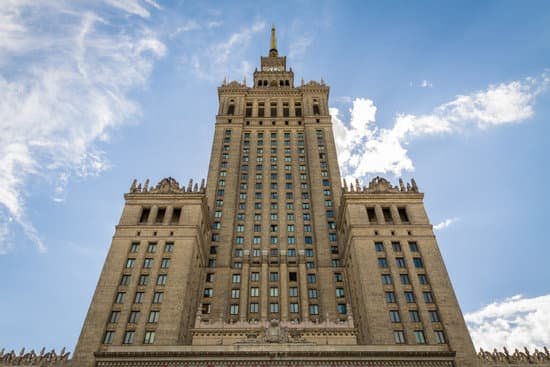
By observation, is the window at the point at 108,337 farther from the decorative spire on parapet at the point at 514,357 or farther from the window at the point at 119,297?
the decorative spire on parapet at the point at 514,357

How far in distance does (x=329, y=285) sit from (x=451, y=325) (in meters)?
17.9

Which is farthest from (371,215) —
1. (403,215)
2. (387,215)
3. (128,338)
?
(128,338)

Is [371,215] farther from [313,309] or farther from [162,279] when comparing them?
[162,279]

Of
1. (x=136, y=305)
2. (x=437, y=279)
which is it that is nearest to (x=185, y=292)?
(x=136, y=305)

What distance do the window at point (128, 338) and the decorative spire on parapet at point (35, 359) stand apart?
7031mm

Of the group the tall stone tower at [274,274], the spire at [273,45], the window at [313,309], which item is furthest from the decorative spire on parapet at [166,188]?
the spire at [273,45]

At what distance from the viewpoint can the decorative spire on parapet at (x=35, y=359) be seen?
44969 mm

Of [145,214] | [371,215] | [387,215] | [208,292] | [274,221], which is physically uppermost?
[274,221]

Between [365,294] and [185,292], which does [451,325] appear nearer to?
[365,294]

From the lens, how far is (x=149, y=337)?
1775 inches

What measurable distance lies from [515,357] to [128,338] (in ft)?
144

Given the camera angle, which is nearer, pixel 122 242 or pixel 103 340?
pixel 103 340

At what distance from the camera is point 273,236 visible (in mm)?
67000

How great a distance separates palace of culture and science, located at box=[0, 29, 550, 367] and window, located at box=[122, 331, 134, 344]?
0.37 ft
